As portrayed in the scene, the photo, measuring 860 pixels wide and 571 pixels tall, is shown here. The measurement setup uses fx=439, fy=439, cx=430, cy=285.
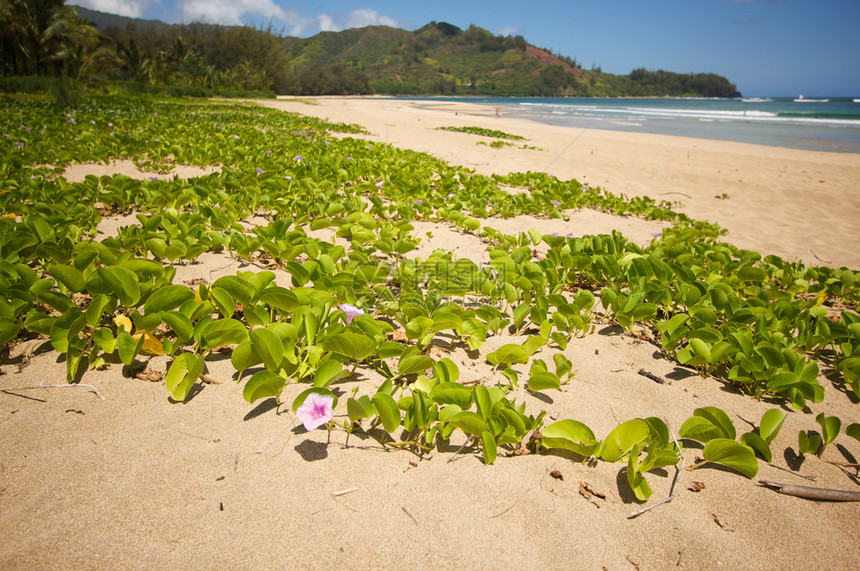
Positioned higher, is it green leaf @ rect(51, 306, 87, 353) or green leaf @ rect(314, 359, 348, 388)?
green leaf @ rect(51, 306, 87, 353)

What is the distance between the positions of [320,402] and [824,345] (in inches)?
84.1

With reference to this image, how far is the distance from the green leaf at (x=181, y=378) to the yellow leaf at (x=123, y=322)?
15.3 inches

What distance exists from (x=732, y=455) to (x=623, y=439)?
0.95 feet

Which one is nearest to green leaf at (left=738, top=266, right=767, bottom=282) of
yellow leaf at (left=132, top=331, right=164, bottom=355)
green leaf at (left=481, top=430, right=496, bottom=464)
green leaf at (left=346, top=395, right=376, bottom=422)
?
green leaf at (left=481, top=430, right=496, bottom=464)

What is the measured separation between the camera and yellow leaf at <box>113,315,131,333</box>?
1556mm

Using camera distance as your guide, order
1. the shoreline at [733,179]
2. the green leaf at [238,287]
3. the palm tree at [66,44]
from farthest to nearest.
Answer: the palm tree at [66,44], the shoreline at [733,179], the green leaf at [238,287]

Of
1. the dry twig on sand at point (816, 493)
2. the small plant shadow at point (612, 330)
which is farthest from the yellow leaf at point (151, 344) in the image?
the dry twig on sand at point (816, 493)

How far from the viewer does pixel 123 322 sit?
1.57m

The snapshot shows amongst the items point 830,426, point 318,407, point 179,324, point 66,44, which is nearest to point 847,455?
point 830,426

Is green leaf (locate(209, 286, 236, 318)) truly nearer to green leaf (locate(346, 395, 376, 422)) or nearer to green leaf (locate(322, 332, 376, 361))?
green leaf (locate(322, 332, 376, 361))

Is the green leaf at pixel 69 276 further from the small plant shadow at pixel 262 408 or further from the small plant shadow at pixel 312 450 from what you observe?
the small plant shadow at pixel 312 450

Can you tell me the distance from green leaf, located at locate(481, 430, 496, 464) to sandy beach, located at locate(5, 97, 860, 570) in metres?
0.04

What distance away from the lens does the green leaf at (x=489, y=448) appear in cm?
116

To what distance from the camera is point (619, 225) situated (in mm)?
4230
